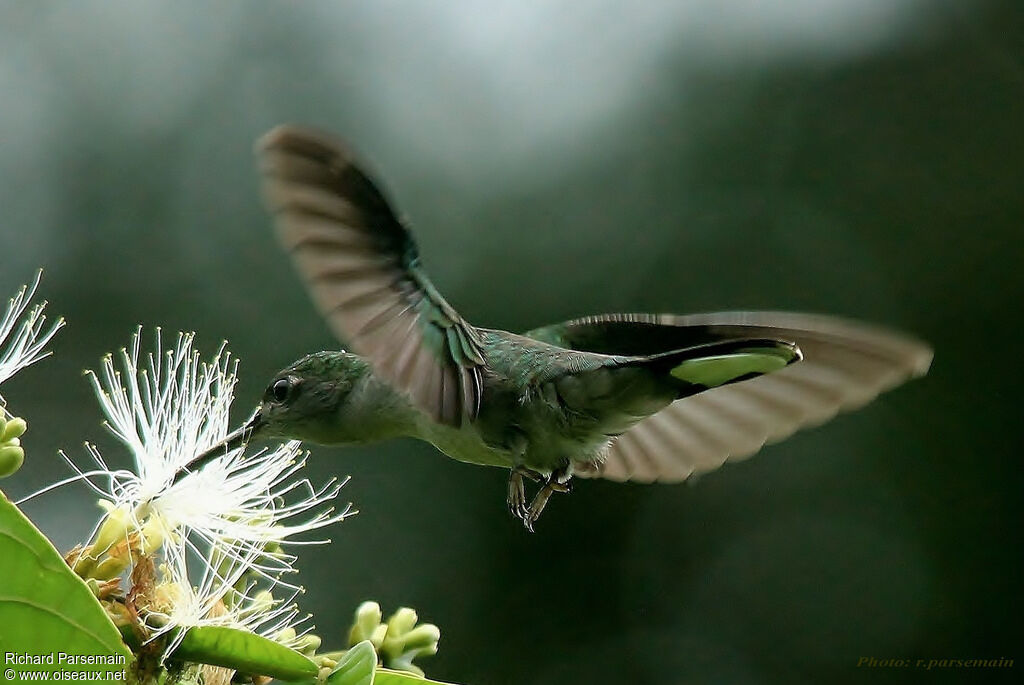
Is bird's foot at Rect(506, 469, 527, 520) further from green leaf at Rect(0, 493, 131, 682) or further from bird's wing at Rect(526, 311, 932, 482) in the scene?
green leaf at Rect(0, 493, 131, 682)

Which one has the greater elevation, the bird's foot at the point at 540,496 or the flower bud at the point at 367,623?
the flower bud at the point at 367,623

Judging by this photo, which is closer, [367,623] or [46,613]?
[46,613]

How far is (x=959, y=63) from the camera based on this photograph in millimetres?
7703

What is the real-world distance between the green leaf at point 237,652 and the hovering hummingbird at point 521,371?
2.02ft

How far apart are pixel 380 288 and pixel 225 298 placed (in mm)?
4852

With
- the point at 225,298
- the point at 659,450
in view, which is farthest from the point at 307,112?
the point at 659,450

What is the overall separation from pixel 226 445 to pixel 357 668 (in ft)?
2.58

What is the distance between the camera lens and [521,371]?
8.82 ft

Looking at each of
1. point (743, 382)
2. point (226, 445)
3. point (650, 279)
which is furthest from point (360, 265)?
point (650, 279)

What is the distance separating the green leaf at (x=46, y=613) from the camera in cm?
144

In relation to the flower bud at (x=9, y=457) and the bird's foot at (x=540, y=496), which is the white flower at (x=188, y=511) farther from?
the bird's foot at (x=540, y=496)

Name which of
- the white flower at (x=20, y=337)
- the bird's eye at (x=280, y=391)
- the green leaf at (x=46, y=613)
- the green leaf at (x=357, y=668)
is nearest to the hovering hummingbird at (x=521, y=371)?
the bird's eye at (x=280, y=391)

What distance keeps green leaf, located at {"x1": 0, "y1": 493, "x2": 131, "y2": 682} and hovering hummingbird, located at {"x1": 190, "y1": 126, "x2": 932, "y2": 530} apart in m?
0.74

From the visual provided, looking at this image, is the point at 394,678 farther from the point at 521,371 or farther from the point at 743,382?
the point at 743,382
